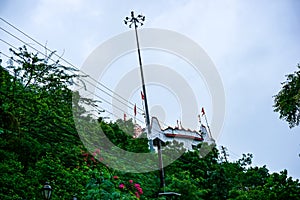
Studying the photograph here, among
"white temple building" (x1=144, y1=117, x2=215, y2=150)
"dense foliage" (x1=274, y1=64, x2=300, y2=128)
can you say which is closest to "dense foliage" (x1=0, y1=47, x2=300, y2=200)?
"dense foliage" (x1=274, y1=64, x2=300, y2=128)

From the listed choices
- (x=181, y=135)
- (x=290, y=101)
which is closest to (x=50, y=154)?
(x=290, y=101)

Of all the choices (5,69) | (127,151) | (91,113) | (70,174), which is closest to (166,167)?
(127,151)

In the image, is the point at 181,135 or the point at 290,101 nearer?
the point at 290,101

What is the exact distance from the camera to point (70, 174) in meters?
9.82

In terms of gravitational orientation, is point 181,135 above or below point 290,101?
above

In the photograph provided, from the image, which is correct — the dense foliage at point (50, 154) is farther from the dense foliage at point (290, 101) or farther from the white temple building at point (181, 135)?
the white temple building at point (181, 135)

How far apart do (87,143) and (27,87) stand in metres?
2.79

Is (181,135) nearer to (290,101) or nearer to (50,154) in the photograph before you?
(290,101)

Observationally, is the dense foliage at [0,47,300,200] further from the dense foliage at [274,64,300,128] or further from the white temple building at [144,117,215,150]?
the white temple building at [144,117,215,150]

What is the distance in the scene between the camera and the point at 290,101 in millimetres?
12562

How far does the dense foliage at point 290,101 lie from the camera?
1249 cm

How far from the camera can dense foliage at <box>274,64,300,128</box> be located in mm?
12492

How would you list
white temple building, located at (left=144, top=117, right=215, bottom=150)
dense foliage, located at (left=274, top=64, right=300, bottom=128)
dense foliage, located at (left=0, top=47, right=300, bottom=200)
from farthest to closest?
white temple building, located at (left=144, top=117, right=215, bottom=150)
dense foliage, located at (left=274, top=64, right=300, bottom=128)
dense foliage, located at (left=0, top=47, right=300, bottom=200)

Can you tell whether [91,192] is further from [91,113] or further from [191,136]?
[191,136]
